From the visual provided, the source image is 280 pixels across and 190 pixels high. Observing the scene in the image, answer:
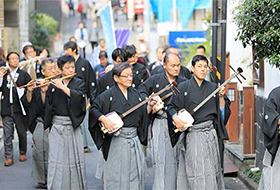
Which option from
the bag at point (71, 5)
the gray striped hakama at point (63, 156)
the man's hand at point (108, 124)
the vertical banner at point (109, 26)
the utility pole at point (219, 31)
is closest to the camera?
the man's hand at point (108, 124)

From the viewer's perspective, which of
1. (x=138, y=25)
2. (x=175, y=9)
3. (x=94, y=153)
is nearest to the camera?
(x=94, y=153)

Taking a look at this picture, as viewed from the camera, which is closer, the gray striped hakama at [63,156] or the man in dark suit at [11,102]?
the gray striped hakama at [63,156]

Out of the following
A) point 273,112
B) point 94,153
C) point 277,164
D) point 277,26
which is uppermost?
point 277,26

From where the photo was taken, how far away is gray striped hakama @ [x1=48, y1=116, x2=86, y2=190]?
859 centimetres

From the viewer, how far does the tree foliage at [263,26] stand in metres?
7.23

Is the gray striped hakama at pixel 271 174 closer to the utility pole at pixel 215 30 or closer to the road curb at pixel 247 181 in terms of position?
the road curb at pixel 247 181

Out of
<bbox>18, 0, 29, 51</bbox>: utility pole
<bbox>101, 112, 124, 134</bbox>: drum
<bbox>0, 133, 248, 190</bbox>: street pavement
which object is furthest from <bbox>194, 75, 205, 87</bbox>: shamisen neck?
<bbox>18, 0, 29, 51</bbox>: utility pole

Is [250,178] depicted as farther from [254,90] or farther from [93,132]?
[93,132]

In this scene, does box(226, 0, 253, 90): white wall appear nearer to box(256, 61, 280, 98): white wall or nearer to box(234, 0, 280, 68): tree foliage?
box(256, 61, 280, 98): white wall

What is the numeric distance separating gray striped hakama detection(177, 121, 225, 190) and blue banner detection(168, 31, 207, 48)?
15.2 meters

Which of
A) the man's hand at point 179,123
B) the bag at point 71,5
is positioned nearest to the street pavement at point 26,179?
the man's hand at point 179,123

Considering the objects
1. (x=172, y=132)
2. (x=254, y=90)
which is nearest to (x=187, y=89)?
(x=172, y=132)

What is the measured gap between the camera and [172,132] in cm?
798

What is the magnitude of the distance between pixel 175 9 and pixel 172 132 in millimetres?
20030
